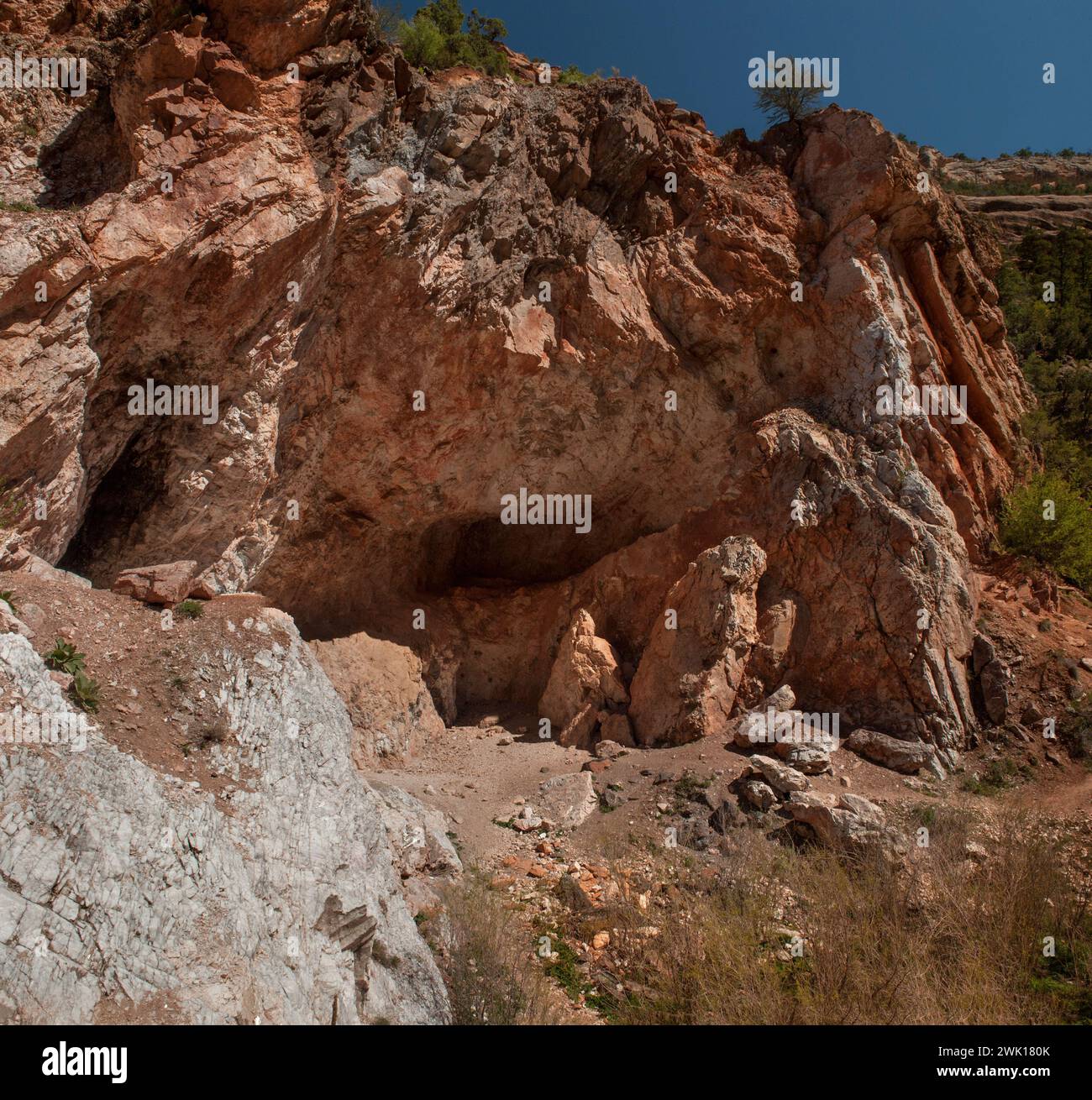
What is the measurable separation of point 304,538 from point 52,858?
8353 millimetres

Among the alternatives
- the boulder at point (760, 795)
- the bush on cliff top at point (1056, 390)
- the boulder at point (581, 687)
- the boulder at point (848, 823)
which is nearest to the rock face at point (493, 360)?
the boulder at point (581, 687)

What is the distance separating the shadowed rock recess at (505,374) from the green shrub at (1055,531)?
0.78 m

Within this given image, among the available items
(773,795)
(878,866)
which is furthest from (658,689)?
(878,866)

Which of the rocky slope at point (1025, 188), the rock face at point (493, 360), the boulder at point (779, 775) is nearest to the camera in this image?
the rock face at point (493, 360)

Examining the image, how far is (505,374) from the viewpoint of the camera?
40.5 ft

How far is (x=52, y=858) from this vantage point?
4051 millimetres

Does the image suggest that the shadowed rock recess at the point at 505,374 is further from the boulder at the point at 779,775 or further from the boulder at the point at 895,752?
the boulder at the point at 779,775

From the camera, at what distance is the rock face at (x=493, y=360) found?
8.99 metres

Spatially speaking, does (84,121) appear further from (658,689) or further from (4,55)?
(658,689)

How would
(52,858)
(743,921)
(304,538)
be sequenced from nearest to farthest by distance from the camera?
1. (52,858)
2. (743,921)
3. (304,538)

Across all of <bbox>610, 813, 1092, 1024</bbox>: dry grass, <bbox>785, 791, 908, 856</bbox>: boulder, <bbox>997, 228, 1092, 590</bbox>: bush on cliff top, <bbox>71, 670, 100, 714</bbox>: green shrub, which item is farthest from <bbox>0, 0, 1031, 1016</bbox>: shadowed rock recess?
Answer: <bbox>610, 813, 1092, 1024</bbox>: dry grass

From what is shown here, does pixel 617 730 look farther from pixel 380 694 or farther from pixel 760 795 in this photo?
pixel 380 694

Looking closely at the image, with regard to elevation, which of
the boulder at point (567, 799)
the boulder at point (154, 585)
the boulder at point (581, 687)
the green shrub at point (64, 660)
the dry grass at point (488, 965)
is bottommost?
the dry grass at point (488, 965)

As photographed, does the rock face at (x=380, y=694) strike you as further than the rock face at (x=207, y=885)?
Yes
